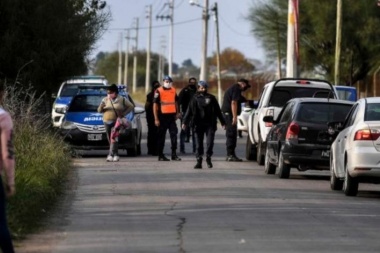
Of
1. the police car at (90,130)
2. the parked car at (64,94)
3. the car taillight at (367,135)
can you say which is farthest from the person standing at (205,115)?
the parked car at (64,94)

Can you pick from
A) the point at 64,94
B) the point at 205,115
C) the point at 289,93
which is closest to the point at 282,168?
the point at 205,115

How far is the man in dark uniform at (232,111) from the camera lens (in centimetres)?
2731

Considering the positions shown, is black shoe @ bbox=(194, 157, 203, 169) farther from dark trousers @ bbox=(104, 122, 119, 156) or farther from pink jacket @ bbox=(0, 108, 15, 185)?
pink jacket @ bbox=(0, 108, 15, 185)

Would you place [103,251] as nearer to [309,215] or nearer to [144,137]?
[309,215]

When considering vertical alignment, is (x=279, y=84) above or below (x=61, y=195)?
above

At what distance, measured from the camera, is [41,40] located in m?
30.4

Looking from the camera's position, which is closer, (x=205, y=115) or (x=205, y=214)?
(x=205, y=214)

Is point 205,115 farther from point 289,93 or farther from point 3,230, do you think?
point 3,230

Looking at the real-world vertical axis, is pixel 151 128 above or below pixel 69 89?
below

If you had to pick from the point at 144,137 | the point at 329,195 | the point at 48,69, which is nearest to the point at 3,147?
the point at 329,195

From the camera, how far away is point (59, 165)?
21.5 m

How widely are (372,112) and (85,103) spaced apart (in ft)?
38.7

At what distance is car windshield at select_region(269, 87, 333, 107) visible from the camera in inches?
1054

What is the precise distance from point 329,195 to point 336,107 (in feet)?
11.6
